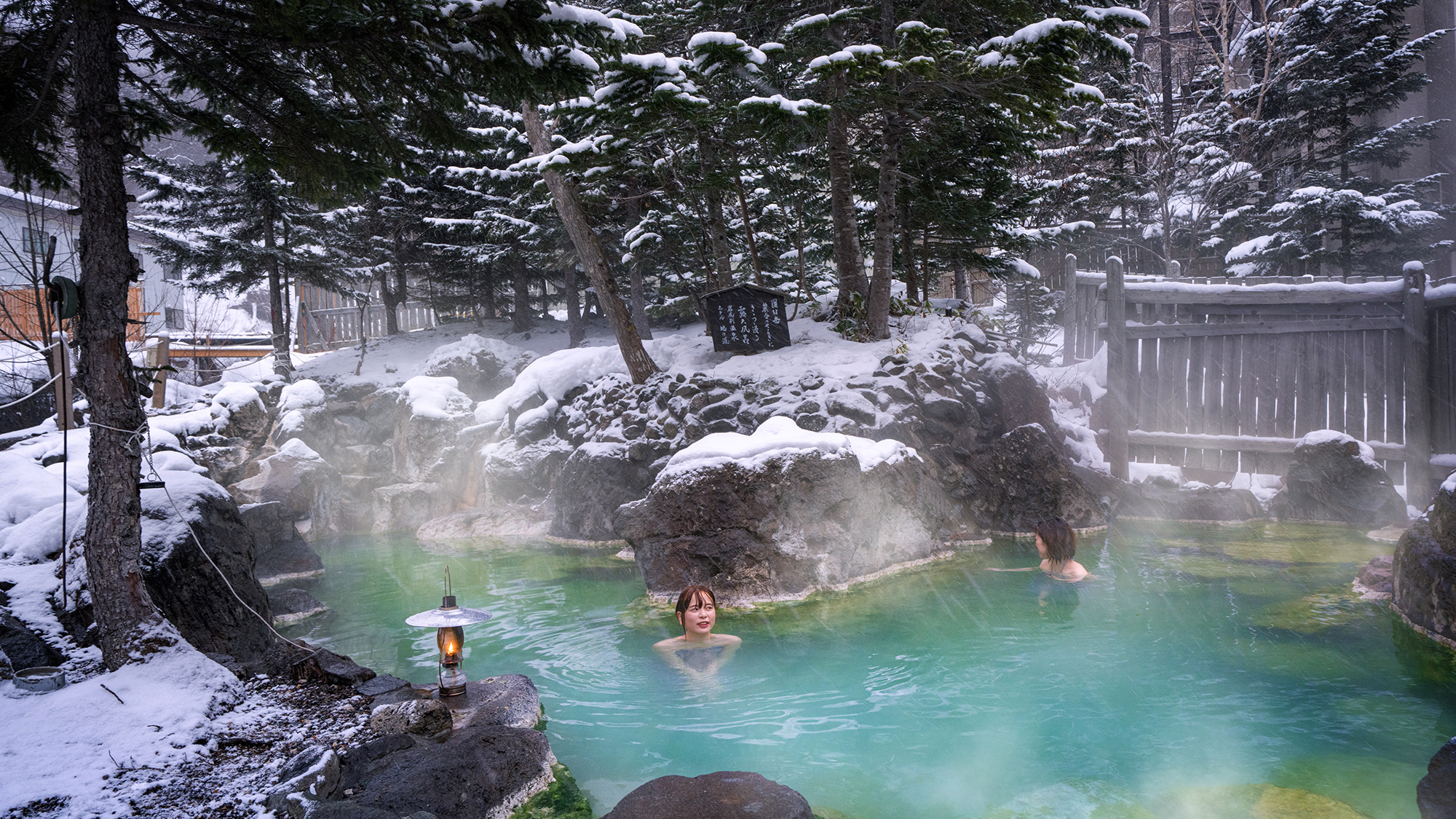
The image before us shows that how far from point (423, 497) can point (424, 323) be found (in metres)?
15.6

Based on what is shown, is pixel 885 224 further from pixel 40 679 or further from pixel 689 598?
pixel 40 679

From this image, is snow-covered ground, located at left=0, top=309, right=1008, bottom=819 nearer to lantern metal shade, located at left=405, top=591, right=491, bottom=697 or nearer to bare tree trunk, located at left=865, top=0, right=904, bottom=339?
lantern metal shade, located at left=405, top=591, right=491, bottom=697

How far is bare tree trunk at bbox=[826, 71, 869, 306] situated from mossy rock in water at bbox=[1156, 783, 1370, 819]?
8333mm

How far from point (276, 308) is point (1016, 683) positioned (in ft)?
61.8

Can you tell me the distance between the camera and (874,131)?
14039 mm

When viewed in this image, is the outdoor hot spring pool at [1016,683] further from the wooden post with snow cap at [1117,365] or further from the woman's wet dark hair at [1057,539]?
the wooden post with snow cap at [1117,365]

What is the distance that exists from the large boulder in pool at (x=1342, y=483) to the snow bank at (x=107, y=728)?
10757mm

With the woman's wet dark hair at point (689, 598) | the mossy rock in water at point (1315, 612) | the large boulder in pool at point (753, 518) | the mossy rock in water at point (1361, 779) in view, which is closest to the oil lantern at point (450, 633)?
the woman's wet dark hair at point (689, 598)

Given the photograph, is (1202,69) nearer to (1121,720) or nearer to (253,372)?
(1121,720)

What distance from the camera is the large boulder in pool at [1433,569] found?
18.2 ft

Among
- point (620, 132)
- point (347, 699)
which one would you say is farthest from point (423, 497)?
point (347, 699)

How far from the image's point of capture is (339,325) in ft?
86.3

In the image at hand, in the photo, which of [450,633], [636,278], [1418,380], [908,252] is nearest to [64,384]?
[450,633]

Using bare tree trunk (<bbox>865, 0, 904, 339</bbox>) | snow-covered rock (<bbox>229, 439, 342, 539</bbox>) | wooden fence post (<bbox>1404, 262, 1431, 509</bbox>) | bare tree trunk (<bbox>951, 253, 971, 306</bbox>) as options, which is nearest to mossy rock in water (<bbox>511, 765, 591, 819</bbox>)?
bare tree trunk (<bbox>865, 0, 904, 339</bbox>)
